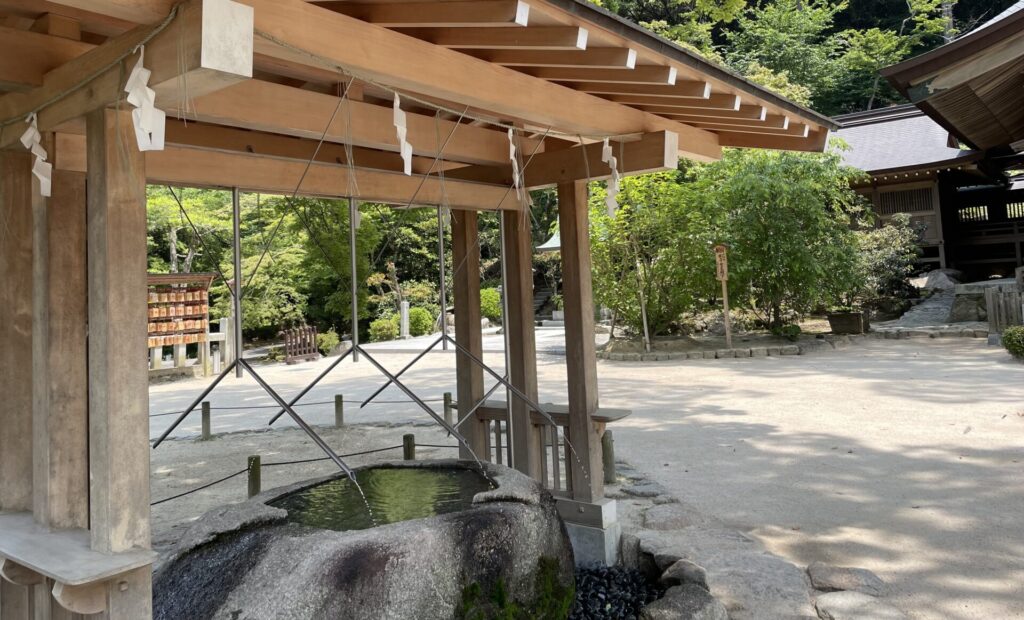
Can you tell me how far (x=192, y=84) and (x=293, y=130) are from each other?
1.44 metres

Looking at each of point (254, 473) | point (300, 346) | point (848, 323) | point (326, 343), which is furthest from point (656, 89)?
point (326, 343)

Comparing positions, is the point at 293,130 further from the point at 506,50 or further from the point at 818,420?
the point at 818,420

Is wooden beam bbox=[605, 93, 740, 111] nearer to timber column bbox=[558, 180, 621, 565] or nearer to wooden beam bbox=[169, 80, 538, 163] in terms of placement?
timber column bbox=[558, 180, 621, 565]

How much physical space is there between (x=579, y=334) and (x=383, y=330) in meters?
16.7

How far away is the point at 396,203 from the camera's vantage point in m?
4.16

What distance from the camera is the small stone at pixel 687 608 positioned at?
259 cm

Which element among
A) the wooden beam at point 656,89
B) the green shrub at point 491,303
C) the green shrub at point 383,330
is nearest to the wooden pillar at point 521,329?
the wooden beam at point 656,89

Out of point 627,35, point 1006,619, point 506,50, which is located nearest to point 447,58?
point 506,50

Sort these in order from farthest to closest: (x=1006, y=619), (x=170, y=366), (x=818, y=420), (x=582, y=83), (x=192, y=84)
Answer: (x=170, y=366)
(x=818, y=420)
(x=582, y=83)
(x=1006, y=619)
(x=192, y=84)

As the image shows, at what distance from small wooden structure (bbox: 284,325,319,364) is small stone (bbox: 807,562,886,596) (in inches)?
578

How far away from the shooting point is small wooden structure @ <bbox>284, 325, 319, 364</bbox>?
53.8 ft

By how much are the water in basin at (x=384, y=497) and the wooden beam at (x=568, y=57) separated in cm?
177

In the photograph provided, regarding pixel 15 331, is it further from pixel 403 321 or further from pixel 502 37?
pixel 403 321

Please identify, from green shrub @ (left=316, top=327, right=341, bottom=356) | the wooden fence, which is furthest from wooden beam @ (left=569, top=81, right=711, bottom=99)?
green shrub @ (left=316, top=327, right=341, bottom=356)
